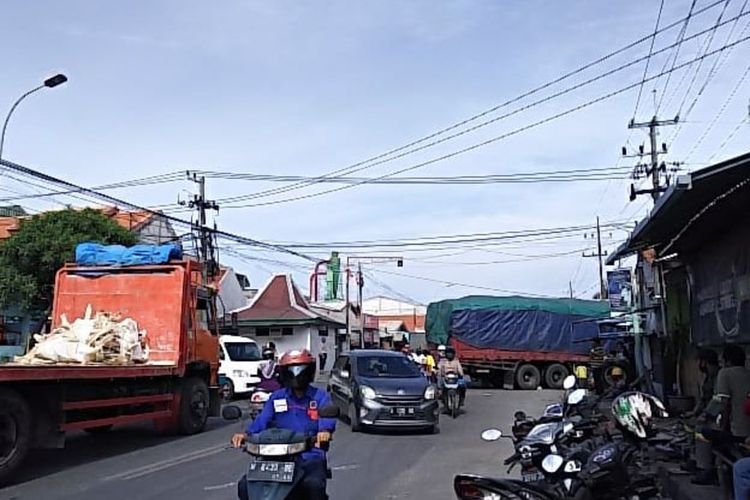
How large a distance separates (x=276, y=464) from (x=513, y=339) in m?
27.0

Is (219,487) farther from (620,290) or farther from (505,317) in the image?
(505,317)

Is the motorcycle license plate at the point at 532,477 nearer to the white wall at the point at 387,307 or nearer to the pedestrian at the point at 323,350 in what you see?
the pedestrian at the point at 323,350

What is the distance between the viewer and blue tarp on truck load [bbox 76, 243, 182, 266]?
15.3 m

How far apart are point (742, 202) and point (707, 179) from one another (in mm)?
2455

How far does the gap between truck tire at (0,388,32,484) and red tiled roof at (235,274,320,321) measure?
112ft

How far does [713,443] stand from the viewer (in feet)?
27.9

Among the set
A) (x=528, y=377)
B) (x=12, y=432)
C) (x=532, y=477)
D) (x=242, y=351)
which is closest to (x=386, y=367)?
(x=12, y=432)

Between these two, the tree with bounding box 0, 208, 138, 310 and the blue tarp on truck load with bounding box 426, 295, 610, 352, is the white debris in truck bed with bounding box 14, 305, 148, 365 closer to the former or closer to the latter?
the tree with bounding box 0, 208, 138, 310

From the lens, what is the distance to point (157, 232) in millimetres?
42812

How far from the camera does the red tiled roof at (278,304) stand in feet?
150

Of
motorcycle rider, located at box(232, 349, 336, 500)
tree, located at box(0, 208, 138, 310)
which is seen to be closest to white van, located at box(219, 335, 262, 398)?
tree, located at box(0, 208, 138, 310)

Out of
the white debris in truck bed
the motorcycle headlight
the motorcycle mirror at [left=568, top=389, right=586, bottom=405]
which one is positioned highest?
the white debris in truck bed

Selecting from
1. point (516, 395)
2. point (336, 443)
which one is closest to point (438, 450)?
point (336, 443)

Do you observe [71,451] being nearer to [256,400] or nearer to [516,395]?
[256,400]
